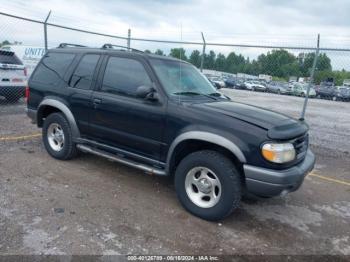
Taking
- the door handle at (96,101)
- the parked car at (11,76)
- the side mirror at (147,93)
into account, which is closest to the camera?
the side mirror at (147,93)

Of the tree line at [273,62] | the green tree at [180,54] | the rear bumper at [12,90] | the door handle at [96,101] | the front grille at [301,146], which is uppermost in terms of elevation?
the tree line at [273,62]

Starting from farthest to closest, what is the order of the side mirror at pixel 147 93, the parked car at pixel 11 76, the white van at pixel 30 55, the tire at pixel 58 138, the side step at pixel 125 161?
the white van at pixel 30 55 < the parked car at pixel 11 76 < the tire at pixel 58 138 < the side step at pixel 125 161 < the side mirror at pixel 147 93

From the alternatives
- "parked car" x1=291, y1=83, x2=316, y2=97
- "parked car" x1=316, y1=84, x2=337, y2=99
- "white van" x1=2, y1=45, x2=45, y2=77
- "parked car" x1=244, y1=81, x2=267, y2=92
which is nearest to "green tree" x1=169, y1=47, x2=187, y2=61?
"white van" x1=2, y1=45, x2=45, y2=77

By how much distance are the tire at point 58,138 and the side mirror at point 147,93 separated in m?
1.69

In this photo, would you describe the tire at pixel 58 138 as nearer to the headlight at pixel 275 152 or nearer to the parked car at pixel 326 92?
the headlight at pixel 275 152

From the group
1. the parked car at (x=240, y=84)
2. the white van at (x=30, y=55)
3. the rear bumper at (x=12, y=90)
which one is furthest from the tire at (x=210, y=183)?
the parked car at (x=240, y=84)

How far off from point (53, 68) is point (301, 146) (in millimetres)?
4021

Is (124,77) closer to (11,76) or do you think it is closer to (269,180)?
(269,180)

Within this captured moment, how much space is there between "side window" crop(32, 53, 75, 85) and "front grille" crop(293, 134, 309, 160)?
11.8ft

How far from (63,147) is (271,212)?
334cm

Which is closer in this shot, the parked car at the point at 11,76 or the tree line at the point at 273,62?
the parked car at the point at 11,76

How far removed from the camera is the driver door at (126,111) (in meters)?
4.47

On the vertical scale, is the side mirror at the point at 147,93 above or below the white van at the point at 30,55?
below

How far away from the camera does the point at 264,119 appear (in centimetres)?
408
